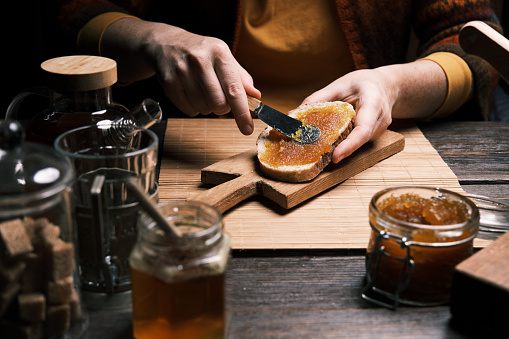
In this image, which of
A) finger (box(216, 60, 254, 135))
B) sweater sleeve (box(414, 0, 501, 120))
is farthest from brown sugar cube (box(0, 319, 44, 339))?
sweater sleeve (box(414, 0, 501, 120))

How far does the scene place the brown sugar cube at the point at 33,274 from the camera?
695mm

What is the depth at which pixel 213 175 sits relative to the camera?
1.36 metres

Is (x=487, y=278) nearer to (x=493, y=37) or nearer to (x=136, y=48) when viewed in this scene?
(x=493, y=37)

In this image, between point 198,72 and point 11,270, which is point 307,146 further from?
point 11,270

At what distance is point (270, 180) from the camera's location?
1.30 metres

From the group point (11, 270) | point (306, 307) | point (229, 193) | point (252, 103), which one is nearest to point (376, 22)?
point (252, 103)

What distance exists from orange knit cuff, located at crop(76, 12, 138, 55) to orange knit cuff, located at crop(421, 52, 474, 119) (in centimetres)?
110

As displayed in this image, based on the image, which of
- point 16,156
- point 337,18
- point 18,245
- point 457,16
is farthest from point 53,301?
point 457,16

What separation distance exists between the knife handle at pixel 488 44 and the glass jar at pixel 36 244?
967mm

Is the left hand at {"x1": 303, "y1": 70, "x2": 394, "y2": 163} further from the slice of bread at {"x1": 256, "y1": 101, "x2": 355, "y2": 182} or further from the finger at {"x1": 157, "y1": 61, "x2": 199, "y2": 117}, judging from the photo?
the finger at {"x1": 157, "y1": 61, "x2": 199, "y2": 117}

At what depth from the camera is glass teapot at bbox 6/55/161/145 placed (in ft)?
3.28

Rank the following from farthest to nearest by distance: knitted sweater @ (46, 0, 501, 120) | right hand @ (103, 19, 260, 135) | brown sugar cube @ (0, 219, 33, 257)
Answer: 1. knitted sweater @ (46, 0, 501, 120)
2. right hand @ (103, 19, 260, 135)
3. brown sugar cube @ (0, 219, 33, 257)

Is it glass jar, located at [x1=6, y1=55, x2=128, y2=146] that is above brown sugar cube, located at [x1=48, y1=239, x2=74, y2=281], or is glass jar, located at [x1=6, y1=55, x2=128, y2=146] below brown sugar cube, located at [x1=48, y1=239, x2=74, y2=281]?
above

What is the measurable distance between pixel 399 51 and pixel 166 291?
6.00 ft
